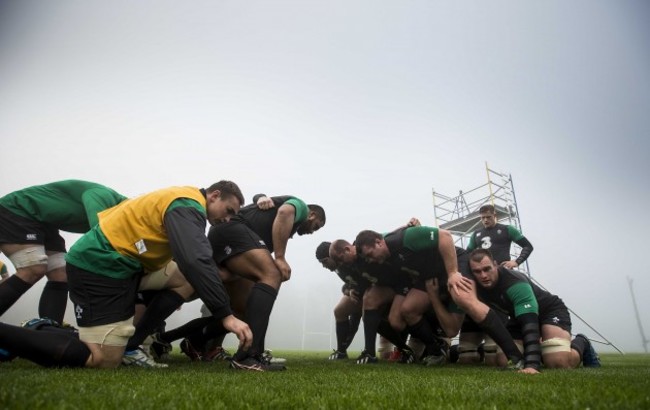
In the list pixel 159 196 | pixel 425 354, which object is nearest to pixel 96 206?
pixel 159 196

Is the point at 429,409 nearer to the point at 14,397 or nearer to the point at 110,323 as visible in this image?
the point at 14,397

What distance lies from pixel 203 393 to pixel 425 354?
413 centimetres

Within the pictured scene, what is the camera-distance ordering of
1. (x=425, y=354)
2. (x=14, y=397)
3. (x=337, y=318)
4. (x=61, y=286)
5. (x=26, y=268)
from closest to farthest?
(x=14, y=397)
(x=26, y=268)
(x=61, y=286)
(x=425, y=354)
(x=337, y=318)

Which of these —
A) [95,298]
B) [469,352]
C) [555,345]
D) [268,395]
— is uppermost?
[95,298]

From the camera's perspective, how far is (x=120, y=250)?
284 cm

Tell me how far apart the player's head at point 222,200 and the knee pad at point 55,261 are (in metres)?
2.33

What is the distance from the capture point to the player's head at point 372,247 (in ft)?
15.6

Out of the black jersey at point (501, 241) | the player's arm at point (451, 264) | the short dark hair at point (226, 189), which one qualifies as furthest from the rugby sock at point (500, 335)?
the black jersey at point (501, 241)

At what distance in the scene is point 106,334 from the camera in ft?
9.21

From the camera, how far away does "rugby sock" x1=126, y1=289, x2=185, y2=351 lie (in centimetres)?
326

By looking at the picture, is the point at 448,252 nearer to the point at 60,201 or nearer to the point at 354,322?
the point at 354,322

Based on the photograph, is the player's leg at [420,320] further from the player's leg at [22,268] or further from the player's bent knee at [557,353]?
the player's leg at [22,268]

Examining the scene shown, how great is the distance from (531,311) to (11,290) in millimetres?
5054

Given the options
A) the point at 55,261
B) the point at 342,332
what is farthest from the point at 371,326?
the point at 55,261
